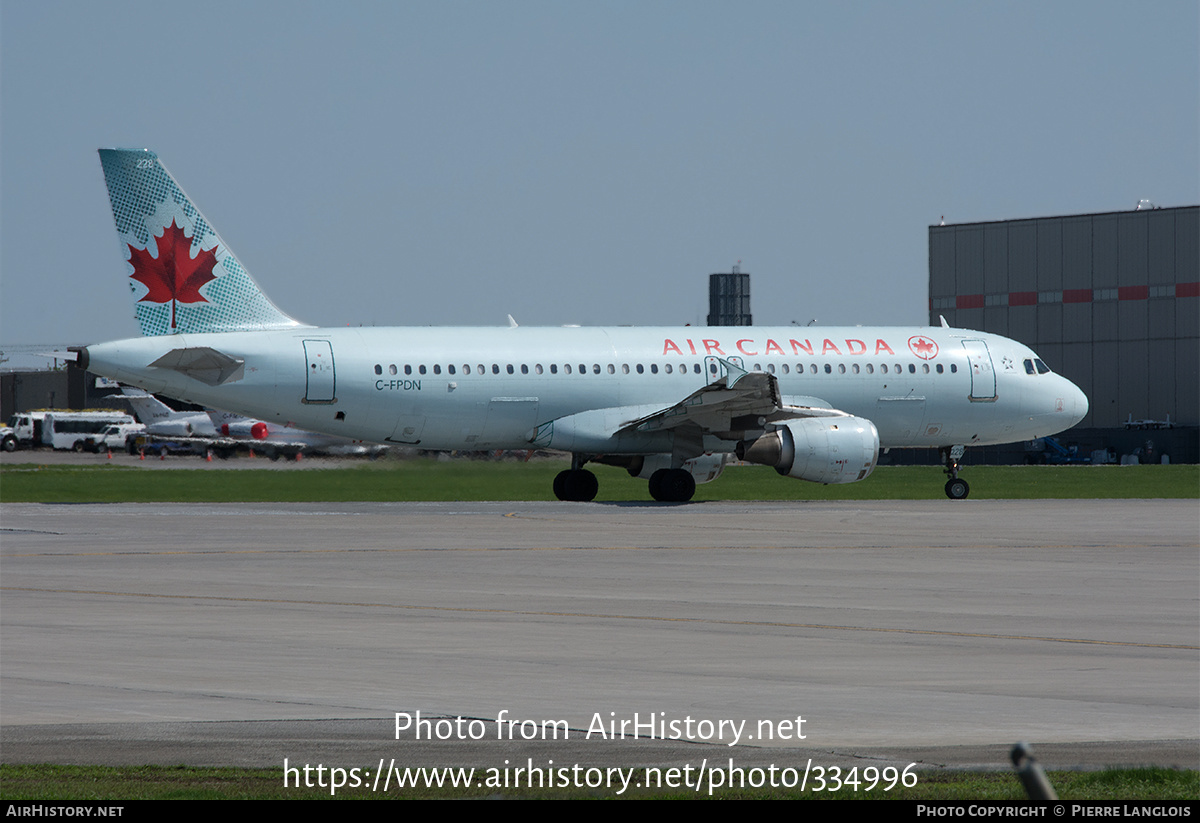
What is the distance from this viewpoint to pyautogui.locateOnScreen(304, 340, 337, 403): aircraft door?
36.6 metres

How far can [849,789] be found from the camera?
8.03 m

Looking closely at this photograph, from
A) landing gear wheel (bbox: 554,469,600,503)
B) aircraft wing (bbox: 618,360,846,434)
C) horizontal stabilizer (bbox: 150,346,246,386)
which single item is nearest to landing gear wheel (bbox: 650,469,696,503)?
aircraft wing (bbox: 618,360,846,434)

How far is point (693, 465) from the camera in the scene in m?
39.8

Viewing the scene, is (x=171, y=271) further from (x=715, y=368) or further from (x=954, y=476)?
(x=954, y=476)

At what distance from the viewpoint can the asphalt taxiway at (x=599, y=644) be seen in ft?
31.3

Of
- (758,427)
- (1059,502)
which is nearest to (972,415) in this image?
(1059,502)

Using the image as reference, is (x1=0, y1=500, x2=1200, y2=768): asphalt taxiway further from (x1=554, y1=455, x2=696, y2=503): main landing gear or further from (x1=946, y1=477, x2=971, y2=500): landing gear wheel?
(x1=946, y1=477, x2=971, y2=500): landing gear wheel

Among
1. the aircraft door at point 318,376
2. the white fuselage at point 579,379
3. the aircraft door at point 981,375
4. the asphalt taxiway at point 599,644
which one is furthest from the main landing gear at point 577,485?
the asphalt taxiway at point 599,644

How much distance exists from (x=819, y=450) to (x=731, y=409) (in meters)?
2.42

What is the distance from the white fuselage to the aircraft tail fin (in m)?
0.87

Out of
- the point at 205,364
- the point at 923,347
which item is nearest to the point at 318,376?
the point at 205,364

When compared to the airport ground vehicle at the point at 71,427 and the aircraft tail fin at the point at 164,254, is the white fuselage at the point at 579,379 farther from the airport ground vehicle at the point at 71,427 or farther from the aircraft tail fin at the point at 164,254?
the airport ground vehicle at the point at 71,427

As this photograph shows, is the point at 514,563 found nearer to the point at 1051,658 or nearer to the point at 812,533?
the point at 812,533
